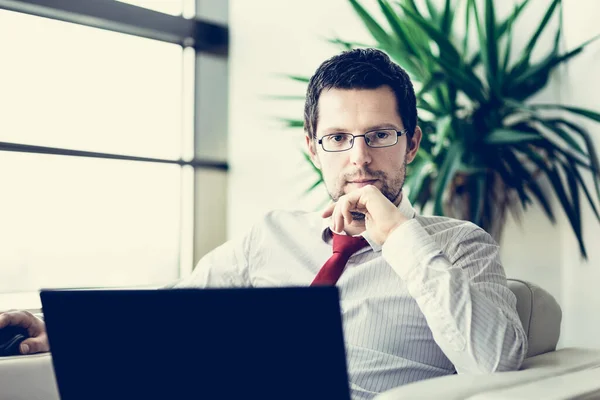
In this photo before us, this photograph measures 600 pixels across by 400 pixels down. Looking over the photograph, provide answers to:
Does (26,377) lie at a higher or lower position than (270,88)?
lower

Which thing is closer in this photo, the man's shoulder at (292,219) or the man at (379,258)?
the man at (379,258)

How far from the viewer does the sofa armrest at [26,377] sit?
1.46m

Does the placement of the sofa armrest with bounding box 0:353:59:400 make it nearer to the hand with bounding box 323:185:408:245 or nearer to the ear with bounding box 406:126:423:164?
the hand with bounding box 323:185:408:245

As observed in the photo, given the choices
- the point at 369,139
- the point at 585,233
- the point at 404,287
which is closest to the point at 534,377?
the point at 404,287

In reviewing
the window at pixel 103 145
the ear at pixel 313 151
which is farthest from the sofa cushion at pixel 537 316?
the window at pixel 103 145

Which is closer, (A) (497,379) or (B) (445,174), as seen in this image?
(A) (497,379)

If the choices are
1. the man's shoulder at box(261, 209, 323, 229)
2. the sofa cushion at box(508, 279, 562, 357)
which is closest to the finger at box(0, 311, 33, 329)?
the man's shoulder at box(261, 209, 323, 229)

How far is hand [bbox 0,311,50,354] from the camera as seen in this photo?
1529 millimetres

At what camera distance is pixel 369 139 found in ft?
5.41

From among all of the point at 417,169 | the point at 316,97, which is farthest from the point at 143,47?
the point at 316,97

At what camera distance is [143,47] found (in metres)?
4.03

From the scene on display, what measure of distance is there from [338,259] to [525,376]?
0.59 metres

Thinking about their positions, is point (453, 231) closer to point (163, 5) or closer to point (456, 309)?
Result: point (456, 309)

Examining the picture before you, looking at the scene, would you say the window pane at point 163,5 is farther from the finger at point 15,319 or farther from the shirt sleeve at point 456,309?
the shirt sleeve at point 456,309
